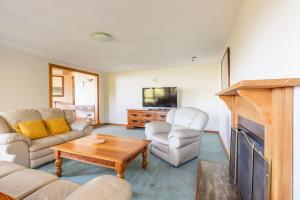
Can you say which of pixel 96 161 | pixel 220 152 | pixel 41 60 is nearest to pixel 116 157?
pixel 96 161

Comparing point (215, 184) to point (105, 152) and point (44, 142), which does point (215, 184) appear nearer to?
point (105, 152)

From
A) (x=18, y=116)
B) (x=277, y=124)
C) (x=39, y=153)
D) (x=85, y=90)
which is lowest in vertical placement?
(x=39, y=153)

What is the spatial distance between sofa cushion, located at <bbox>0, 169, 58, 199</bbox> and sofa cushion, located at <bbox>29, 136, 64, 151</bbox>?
1.17m

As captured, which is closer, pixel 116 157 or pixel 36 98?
pixel 116 157

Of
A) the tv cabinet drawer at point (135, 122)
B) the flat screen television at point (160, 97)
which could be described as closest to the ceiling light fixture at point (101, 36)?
the flat screen television at point (160, 97)

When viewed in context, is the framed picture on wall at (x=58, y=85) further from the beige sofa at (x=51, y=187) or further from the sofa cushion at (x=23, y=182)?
the sofa cushion at (x=23, y=182)

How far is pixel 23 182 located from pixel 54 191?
1.03 ft

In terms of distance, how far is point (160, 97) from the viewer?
5.52 meters

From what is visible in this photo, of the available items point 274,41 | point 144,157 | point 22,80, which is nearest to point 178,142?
point 144,157

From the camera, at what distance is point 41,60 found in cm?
413

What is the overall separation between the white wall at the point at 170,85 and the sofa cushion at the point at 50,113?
3.01 meters

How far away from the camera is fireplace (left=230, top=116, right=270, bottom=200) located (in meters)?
0.97

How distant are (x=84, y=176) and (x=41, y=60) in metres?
3.40

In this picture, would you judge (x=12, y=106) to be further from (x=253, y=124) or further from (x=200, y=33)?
(x=253, y=124)
